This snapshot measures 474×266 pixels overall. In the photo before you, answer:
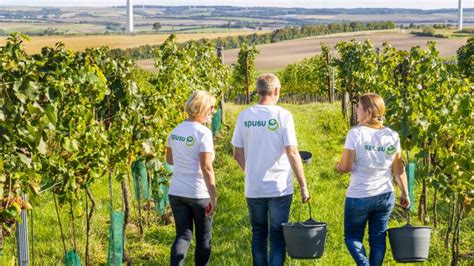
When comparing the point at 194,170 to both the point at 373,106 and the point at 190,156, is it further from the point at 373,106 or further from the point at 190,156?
the point at 373,106

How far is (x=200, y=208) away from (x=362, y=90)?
988cm

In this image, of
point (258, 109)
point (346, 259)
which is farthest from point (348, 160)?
point (346, 259)

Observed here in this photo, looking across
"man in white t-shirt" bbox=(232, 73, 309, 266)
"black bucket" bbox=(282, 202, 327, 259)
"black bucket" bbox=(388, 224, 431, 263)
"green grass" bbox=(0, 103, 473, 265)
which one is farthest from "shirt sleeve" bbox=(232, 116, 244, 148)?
"green grass" bbox=(0, 103, 473, 265)

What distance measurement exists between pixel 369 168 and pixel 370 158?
0.07 meters

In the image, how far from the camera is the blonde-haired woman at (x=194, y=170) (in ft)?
16.7

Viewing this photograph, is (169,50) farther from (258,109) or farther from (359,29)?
(359,29)

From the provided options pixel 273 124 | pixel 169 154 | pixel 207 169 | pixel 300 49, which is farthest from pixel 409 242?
pixel 300 49

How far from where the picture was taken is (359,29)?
221 ft

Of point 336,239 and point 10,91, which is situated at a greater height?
point 10,91

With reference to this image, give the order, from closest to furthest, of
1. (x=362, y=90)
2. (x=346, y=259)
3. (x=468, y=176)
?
(x=468, y=176), (x=346, y=259), (x=362, y=90)

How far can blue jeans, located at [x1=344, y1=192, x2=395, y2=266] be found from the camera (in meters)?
5.06

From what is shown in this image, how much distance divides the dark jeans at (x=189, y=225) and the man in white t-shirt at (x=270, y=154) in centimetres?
36

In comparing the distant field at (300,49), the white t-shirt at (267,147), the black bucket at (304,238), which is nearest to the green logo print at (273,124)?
the white t-shirt at (267,147)

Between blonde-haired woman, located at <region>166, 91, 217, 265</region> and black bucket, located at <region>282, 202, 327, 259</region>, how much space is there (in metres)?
0.58
